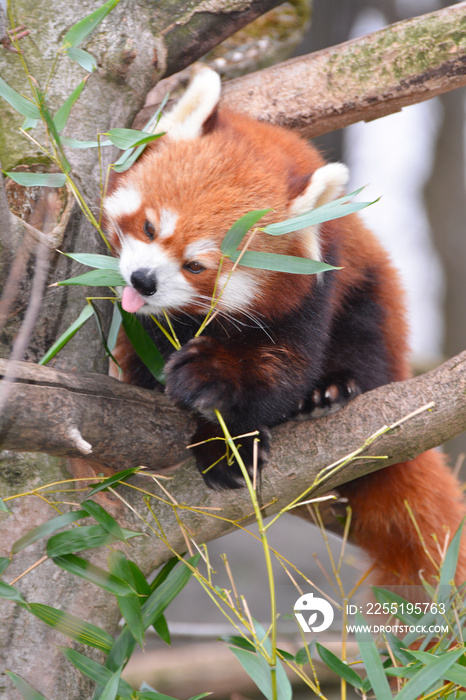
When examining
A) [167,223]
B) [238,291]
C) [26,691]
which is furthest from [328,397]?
[26,691]

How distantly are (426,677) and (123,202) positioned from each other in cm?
118

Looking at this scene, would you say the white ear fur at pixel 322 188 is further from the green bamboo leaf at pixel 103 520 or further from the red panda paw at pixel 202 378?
the green bamboo leaf at pixel 103 520

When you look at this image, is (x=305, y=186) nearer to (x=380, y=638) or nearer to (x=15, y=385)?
(x=15, y=385)

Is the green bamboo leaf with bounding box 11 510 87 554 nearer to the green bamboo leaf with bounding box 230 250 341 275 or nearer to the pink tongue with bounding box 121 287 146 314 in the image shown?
the pink tongue with bounding box 121 287 146 314

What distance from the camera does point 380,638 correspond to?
164 centimetres

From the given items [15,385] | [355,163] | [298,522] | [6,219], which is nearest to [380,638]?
[15,385]

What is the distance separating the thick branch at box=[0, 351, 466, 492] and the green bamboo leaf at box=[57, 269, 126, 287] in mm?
200

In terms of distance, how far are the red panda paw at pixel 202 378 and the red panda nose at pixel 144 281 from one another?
21 cm

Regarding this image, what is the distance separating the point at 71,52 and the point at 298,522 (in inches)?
187

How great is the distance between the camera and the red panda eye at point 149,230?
1.48 meters

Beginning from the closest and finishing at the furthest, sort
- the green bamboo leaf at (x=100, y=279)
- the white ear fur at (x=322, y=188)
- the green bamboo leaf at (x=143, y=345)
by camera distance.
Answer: the green bamboo leaf at (x=100, y=279) → the white ear fur at (x=322, y=188) → the green bamboo leaf at (x=143, y=345)

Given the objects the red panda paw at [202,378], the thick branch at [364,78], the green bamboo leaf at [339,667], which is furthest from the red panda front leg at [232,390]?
the thick branch at [364,78]

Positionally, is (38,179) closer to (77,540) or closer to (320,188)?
(320,188)

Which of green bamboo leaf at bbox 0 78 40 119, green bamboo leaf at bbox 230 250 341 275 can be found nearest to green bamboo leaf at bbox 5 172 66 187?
green bamboo leaf at bbox 0 78 40 119
